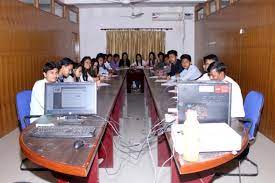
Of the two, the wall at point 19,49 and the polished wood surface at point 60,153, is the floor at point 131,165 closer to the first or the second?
the wall at point 19,49

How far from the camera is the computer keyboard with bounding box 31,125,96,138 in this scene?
220cm

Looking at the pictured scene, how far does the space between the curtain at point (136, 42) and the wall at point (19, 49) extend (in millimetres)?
3990

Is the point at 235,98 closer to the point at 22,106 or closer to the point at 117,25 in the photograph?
the point at 22,106

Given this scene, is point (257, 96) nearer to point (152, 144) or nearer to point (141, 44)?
point (152, 144)

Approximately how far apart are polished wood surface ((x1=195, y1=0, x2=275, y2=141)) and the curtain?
3783mm

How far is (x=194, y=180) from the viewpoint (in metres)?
2.32

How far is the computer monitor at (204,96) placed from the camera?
214 centimetres

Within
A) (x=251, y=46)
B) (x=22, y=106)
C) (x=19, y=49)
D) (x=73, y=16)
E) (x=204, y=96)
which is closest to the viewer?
(x=204, y=96)

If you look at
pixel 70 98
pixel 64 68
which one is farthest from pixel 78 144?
pixel 64 68

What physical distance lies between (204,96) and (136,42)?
1016 cm

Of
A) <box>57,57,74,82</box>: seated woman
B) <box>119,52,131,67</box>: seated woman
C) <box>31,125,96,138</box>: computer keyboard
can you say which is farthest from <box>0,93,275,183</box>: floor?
<box>119,52,131,67</box>: seated woman

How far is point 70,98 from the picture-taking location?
8.74 feet

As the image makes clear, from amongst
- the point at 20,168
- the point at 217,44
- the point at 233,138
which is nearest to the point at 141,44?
the point at 217,44

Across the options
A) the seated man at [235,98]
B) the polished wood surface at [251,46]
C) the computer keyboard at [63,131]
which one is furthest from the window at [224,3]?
the computer keyboard at [63,131]
